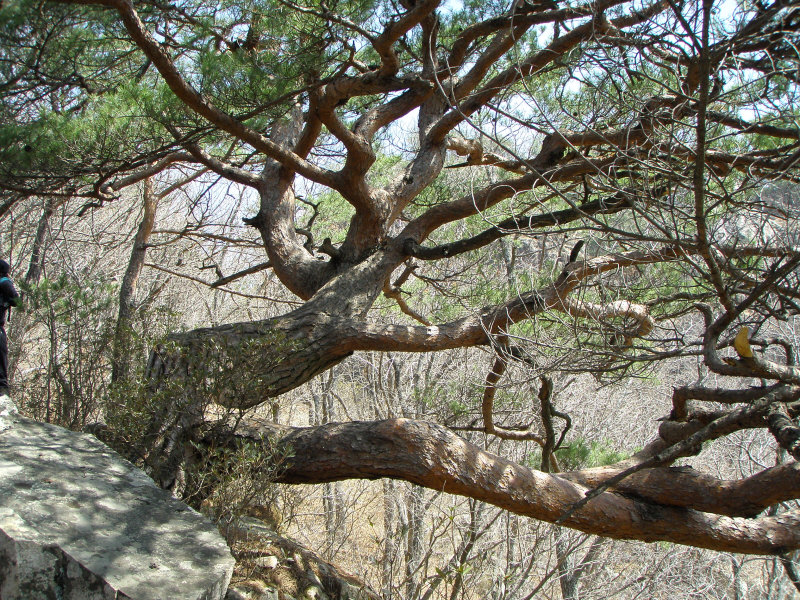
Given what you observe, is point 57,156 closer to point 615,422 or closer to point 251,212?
point 251,212

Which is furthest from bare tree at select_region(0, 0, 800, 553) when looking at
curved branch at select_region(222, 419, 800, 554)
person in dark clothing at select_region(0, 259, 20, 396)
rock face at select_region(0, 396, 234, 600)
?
person in dark clothing at select_region(0, 259, 20, 396)

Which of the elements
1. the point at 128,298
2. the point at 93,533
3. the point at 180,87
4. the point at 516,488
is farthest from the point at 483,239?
the point at 128,298

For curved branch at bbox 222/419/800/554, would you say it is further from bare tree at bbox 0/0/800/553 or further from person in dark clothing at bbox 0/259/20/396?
person in dark clothing at bbox 0/259/20/396

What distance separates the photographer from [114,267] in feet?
31.2

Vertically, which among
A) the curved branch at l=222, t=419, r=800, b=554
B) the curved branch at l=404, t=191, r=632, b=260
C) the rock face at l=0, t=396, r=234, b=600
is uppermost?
the curved branch at l=404, t=191, r=632, b=260

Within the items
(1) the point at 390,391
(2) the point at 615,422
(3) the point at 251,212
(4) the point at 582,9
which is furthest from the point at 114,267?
(4) the point at 582,9

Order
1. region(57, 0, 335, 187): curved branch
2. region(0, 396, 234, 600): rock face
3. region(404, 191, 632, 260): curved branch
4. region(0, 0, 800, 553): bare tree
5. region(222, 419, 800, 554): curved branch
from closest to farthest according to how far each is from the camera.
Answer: region(0, 396, 234, 600): rock face → region(0, 0, 800, 553): bare tree → region(57, 0, 335, 187): curved branch → region(222, 419, 800, 554): curved branch → region(404, 191, 632, 260): curved branch

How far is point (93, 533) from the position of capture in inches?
84.5

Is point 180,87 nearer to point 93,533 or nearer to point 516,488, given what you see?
point 93,533

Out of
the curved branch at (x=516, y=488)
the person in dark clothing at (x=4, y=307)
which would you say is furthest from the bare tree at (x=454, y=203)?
the person in dark clothing at (x=4, y=307)

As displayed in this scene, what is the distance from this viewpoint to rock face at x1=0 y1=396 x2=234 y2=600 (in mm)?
1945

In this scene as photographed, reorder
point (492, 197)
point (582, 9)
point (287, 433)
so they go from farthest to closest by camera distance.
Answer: point (492, 197), point (287, 433), point (582, 9)

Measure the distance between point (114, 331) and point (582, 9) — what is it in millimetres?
3350

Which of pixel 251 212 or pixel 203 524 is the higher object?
pixel 251 212
